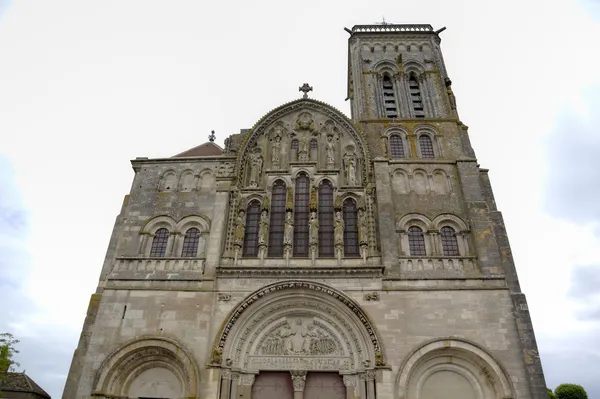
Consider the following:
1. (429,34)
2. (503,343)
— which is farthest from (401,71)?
(503,343)

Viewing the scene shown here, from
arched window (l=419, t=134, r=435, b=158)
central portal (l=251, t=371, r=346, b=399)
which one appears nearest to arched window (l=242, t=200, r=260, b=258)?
central portal (l=251, t=371, r=346, b=399)

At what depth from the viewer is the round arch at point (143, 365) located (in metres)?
15.2

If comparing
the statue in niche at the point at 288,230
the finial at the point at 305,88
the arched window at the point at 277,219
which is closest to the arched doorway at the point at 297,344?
the statue in niche at the point at 288,230

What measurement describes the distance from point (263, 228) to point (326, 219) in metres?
2.96

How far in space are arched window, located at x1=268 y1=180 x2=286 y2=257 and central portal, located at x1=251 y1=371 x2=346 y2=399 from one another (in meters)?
4.95

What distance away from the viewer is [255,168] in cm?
2042

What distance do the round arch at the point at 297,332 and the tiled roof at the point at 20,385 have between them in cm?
1561

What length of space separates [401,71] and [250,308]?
1710 cm

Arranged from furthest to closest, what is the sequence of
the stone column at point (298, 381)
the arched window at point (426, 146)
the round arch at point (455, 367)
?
the arched window at point (426, 146), the stone column at point (298, 381), the round arch at point (455, 367)

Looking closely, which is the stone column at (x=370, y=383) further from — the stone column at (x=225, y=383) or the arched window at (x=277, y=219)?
the arched window at (x=277, y=219)

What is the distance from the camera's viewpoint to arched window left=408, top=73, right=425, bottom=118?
23.4m

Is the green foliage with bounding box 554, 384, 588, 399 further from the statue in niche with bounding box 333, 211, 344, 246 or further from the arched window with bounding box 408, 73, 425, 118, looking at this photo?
the statue in niche with bounding box 333, 211, 344, 246

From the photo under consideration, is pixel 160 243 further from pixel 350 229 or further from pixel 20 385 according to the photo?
pixel 20 385

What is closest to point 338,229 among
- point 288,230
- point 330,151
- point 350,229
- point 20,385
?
point 350,229
